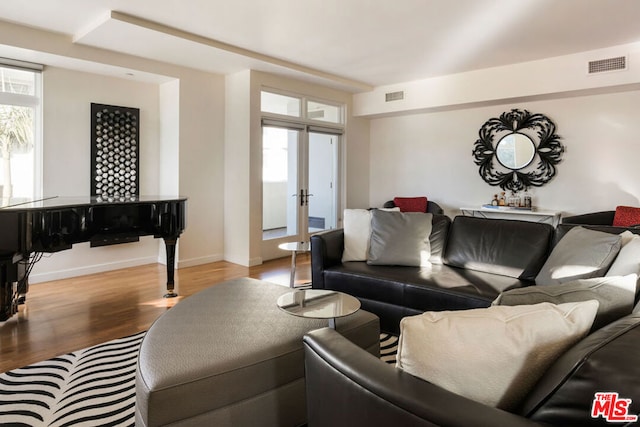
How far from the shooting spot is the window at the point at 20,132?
14.2 ft

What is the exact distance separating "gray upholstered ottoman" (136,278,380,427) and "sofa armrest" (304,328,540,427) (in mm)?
462

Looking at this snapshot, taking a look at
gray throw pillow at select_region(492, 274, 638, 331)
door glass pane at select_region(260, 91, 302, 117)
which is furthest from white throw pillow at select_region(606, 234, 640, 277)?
door glass pane at select_region(260, 91, 302, 117)

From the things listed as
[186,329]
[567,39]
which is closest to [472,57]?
[567,39]

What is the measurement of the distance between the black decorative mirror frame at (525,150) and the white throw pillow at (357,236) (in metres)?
3.28

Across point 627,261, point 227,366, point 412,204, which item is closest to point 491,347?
point 227,366

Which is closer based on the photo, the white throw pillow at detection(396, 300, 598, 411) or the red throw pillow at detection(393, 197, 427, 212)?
the white throw pillow at detection(396, 300, 598, 411)

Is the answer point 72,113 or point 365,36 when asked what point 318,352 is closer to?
point 365,36

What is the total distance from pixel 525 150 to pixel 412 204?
69.3 inches

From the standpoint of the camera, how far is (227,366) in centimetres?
164

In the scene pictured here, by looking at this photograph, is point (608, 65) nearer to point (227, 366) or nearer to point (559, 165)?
point (559, 165)

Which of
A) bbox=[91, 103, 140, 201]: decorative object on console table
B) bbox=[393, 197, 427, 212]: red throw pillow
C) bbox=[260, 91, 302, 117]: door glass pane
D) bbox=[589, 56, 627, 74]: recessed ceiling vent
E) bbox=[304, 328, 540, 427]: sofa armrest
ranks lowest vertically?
bbox=[304, 328, 540, 427]: sofa armrest

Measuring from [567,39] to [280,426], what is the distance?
4766mm

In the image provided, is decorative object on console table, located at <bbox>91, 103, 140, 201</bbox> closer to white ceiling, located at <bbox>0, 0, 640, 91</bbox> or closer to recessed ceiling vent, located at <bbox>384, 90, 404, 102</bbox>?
white ceiling, located at <bbox>0, 0, 640, 91</bbox>

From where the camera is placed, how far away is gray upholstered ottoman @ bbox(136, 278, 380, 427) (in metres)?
1.53
